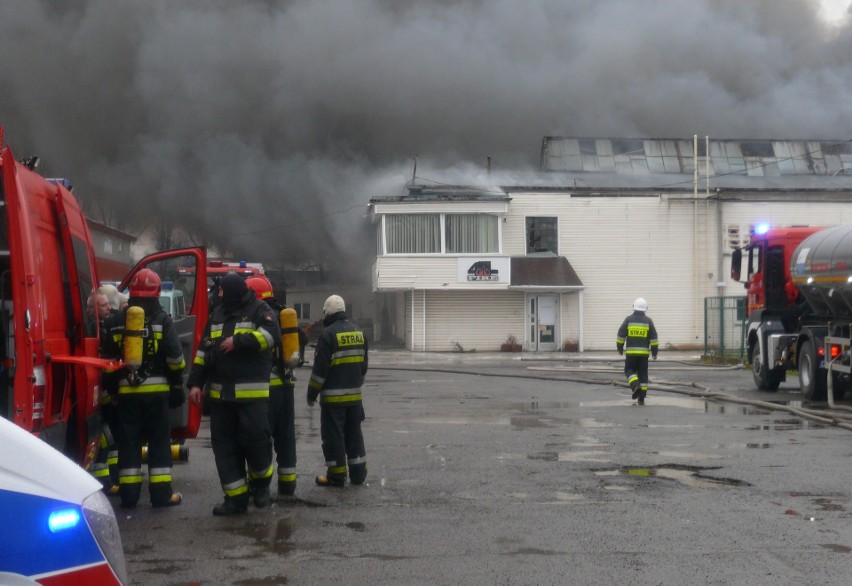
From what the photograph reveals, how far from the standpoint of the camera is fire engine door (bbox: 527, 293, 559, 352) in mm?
34219

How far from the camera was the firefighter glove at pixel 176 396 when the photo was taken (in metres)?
6.88

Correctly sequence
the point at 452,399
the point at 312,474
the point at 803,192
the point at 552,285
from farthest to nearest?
the point at 803,192, the point at 552,285, the point at 452,399, the point at 312,474

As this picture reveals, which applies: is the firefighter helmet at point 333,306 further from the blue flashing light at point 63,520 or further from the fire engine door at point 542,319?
the fire engine door at point 542,319

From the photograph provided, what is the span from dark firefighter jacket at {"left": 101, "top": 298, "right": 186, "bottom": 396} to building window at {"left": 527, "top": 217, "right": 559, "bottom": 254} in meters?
28.2

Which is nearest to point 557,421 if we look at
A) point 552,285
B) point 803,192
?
point 552,285

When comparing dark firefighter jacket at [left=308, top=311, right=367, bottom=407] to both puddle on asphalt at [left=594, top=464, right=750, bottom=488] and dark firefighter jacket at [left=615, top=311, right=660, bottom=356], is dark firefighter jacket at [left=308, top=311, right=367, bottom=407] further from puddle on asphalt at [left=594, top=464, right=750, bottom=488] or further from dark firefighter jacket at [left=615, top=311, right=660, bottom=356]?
dark firefighter jacket at [left=615, top=311, right=660, bottom=356]

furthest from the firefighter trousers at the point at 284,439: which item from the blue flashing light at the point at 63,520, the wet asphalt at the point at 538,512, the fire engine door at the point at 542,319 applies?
the fire engine door at the point at 542,319

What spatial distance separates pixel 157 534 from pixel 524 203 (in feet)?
95.9

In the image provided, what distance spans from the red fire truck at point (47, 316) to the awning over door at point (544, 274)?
2694 cm

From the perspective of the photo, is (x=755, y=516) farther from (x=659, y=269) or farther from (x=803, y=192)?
(x=803, y=192)

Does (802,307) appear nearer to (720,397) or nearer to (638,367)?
(720,397)

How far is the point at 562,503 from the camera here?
22.4ft

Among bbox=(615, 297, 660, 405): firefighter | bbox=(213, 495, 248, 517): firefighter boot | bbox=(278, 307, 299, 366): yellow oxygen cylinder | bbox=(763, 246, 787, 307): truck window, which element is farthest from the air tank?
bbox=(213, 495, 248, 517): firefighter boot

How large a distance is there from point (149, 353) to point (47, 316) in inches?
49.8
